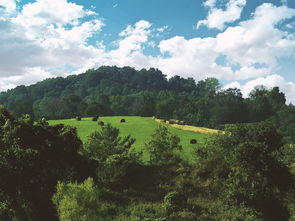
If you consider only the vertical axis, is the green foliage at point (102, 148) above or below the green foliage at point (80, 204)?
above

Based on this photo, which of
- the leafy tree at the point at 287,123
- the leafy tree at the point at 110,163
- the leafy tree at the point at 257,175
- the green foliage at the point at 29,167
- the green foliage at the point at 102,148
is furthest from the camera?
the leafy tree at the point at 287,123

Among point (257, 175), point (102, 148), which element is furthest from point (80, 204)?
point (257, 175)

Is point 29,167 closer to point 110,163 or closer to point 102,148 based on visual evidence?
point 110,163

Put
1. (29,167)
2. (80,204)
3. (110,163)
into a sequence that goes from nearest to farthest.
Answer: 1. (80,204)
2. (29,167)
3. (110,163)

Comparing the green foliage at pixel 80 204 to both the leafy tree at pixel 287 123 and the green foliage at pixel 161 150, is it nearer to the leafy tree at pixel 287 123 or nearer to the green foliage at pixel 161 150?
the green foliage at pixel 161 150

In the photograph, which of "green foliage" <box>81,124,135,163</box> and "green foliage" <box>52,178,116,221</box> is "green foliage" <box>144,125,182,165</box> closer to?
"green foliage" <box>81,124,135,163</box>

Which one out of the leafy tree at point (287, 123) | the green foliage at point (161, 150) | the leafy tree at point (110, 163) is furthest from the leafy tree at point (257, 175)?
the leafy tree at point (287, 123)

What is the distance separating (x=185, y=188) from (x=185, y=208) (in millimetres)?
3975

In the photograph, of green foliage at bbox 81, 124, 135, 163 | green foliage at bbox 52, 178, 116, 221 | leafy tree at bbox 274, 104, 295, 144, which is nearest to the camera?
green foliage at bbox 52, 178, 116, 221

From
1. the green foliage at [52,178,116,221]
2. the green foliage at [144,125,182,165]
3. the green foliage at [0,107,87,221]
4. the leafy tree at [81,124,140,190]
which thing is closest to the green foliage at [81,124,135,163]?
the leafy tree at [81,124,140,190]

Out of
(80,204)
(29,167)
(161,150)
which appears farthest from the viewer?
(161,150)

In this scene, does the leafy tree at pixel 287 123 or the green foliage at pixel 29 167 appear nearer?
the green foliage at pixel 29 167

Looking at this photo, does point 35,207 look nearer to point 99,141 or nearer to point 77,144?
point 77,144

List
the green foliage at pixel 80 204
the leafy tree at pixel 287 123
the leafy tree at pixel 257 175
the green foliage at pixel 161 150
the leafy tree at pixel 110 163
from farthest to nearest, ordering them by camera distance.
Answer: the leafy tree at pixel 287 123, the green foliage at pixel 161 150, the leafy tree at pixel 110 163, the leafy tree at pixel 257 175, the green foliage at pixel 80 204
